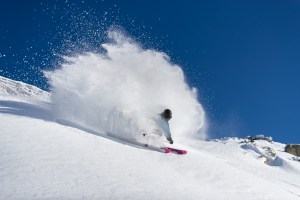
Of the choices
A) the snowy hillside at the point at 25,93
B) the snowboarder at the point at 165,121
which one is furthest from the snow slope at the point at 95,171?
the snowy hillside at the point at 25,93

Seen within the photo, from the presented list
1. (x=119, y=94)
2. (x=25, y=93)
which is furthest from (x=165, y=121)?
(x=25, y=93)

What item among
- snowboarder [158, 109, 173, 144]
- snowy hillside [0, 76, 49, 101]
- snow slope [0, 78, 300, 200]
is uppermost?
snowy hillside [0, 76, 49, 101]

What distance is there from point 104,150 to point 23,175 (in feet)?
10.5

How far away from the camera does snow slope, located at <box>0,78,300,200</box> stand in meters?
5.86

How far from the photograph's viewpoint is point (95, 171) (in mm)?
7059

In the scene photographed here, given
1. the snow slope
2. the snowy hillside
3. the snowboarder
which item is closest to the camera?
the snow slope

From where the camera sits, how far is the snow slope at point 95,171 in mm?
5863

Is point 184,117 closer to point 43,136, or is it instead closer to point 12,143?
point 43,136

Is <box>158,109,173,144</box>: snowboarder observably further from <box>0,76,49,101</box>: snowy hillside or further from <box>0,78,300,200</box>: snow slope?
<box>0,76,49,101</box>: snowy hillside

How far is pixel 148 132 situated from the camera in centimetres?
1298

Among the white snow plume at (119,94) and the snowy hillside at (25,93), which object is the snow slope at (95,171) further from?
the snowy hillside at (25,93)

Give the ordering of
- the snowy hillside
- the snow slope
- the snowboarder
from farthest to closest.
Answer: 1. the snowy hillside
2. the snowboarder
3. the snow slope

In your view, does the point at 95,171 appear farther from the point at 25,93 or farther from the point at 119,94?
the point at 25,93

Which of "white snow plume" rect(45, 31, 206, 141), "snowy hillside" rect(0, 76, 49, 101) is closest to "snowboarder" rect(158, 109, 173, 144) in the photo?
"white snow plume" rect(45, 31, 206, 141)
